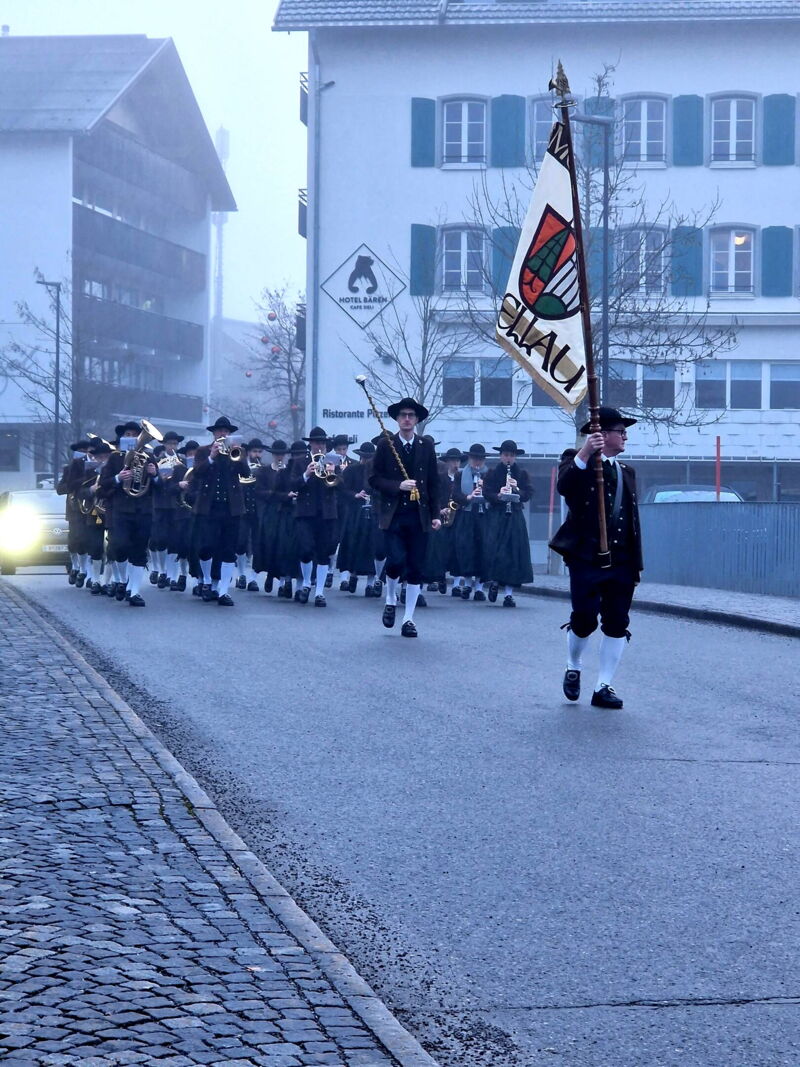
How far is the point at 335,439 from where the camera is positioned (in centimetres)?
2259

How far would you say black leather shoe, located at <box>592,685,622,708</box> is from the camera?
34.9 ft

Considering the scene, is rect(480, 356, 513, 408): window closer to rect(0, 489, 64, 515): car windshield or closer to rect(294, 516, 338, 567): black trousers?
rect(0, 489, 64, 515): car windshield

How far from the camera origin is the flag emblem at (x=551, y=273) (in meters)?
12.7

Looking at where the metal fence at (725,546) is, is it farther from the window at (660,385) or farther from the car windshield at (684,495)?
the window at (660,385)

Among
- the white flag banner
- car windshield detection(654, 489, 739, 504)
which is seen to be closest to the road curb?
the white flag banner

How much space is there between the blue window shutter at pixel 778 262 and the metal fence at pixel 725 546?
59.7 ft

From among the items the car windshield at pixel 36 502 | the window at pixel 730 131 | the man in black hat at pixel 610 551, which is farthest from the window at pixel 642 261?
the man in black hat at pixel 610 551

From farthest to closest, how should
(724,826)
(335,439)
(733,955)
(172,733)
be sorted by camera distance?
(335,439) < (172,733) < (724,826) < (733,955)

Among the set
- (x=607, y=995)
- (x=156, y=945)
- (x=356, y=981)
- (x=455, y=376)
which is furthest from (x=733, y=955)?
(x=455, y=376)

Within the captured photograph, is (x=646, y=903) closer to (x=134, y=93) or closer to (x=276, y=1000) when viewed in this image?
(x=276, y=1000)

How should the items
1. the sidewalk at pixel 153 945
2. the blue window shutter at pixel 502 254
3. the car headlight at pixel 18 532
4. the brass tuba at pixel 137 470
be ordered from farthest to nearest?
the blue window shutter at pixel 502 254 → the car headlight at pixel 18 532 → the brass tuba at pixel 137 470 → the sidewalk at pixel 153 945

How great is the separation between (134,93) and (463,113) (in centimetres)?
2866

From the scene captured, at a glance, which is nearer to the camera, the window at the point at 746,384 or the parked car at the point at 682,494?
the parked car at the point at 682,494

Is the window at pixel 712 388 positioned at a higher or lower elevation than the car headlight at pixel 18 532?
higher
